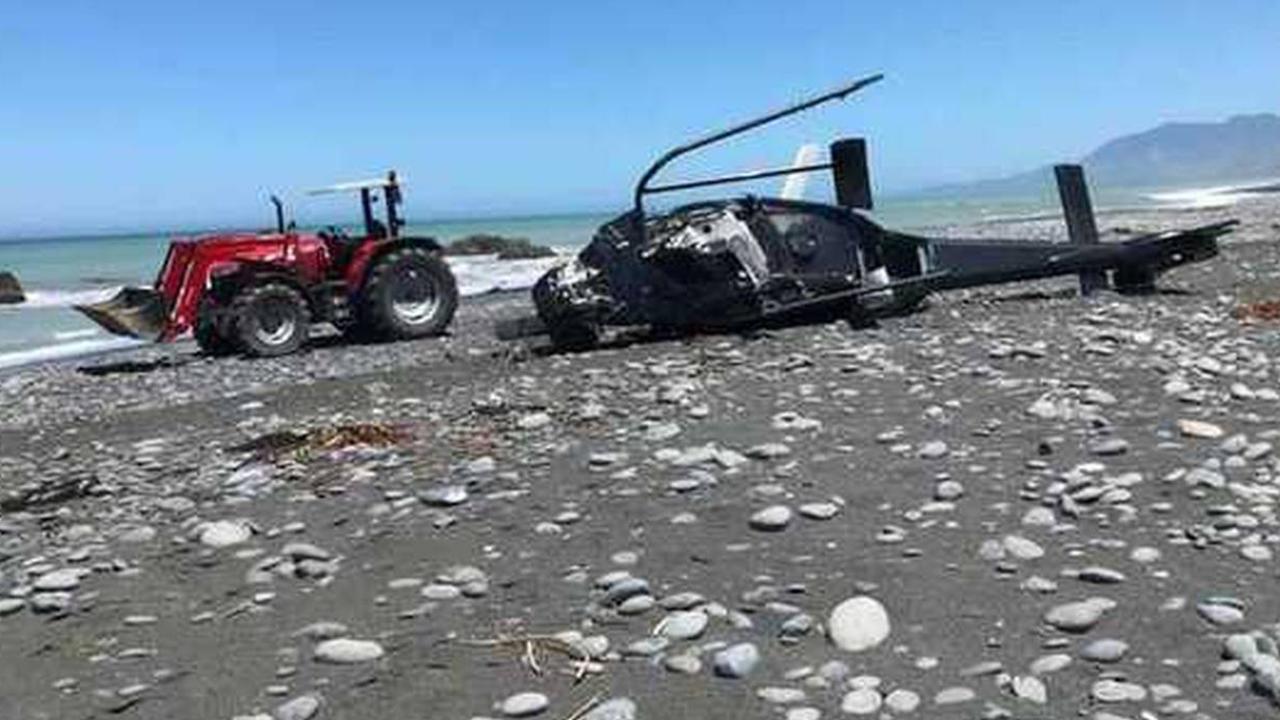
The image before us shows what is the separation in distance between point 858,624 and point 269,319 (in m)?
15.9

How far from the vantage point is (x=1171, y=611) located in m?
5.92

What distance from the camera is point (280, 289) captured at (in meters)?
20.4

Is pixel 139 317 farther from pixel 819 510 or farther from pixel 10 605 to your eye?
pixel 819 510

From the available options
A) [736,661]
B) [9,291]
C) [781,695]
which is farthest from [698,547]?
[9,291]

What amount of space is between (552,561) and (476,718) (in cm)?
190

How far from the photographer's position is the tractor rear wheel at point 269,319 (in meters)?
20.3

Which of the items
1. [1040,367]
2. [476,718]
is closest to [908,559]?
[476,718]

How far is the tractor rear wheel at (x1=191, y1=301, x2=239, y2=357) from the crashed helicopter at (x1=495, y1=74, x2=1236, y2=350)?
595 cm

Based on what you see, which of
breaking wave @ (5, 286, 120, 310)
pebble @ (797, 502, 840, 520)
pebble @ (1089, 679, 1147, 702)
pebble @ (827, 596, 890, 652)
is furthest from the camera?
breaking wave @ (5, 286, 120, 310)

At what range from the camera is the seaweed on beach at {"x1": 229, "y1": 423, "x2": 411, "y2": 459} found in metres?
10.7

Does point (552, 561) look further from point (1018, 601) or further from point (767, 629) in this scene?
point (1018, 601)

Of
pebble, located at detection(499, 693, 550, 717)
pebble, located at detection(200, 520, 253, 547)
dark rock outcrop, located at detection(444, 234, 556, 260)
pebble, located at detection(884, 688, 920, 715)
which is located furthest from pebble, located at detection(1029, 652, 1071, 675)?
dark rock outcrop, located at detection(444, 234, 556, 260)

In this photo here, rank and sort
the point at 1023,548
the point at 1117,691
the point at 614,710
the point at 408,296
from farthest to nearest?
the point at 408,296 → the point at 1023,548 → the point at 614,710 → the point at 1117,691

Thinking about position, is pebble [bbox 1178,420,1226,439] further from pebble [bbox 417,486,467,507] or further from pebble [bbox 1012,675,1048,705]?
pebble [bbox 417,486,467,507]
